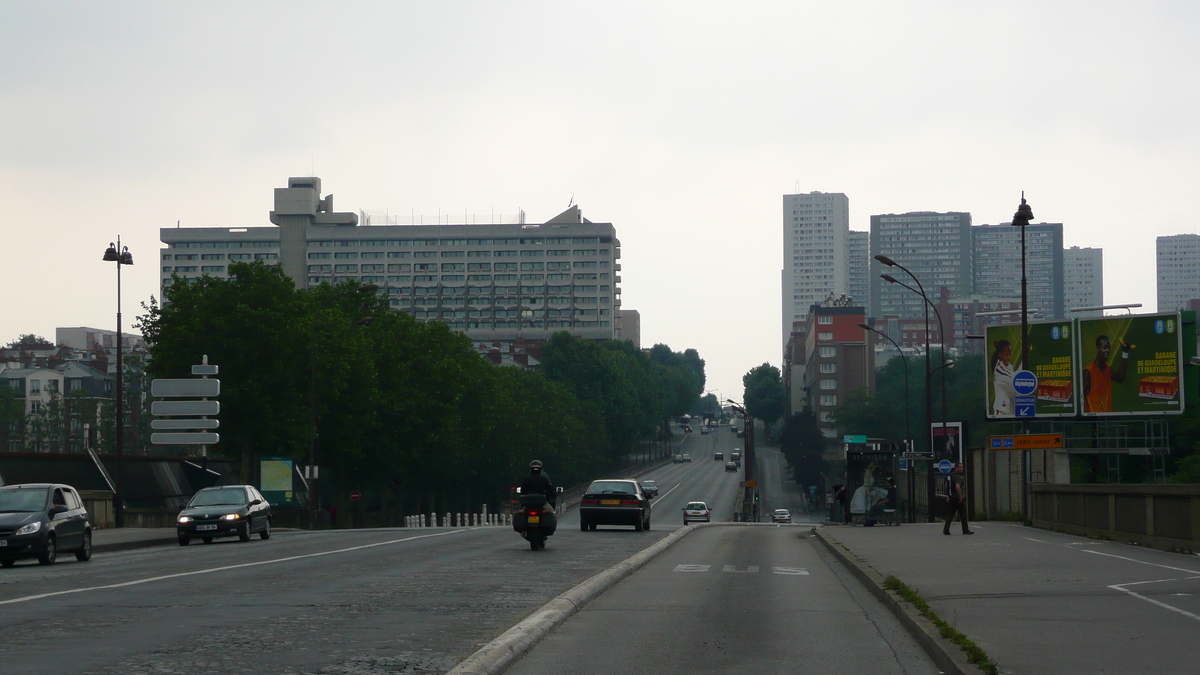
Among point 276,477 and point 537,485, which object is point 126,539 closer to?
point 537,485

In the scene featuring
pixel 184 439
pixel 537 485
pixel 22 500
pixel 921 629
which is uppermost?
pixel 184 439

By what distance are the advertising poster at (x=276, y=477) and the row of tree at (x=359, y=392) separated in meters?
2.09

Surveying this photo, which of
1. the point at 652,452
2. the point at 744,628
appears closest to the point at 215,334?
the point at 744,628

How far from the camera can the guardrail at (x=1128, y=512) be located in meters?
22.2

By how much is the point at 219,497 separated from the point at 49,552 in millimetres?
10067

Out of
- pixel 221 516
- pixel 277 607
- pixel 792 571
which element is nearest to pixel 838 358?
pixel 221 516

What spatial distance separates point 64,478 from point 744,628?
38.8 meters

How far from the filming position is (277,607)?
13.4 metres

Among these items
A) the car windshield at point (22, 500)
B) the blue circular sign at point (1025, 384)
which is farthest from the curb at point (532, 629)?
the blue circular sign at point (1025, 384)

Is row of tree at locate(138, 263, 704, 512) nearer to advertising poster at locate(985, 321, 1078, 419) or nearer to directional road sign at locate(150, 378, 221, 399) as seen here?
directional road sign at locate(150, 378, 221, 399)

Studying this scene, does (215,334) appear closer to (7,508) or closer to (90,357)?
(7,508)

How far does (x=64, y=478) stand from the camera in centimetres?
4509

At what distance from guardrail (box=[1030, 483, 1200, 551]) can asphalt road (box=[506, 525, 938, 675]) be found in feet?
23.8

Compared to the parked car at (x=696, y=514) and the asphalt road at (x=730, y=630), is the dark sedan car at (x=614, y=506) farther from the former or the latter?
the parked car at (x=696, y=514)
